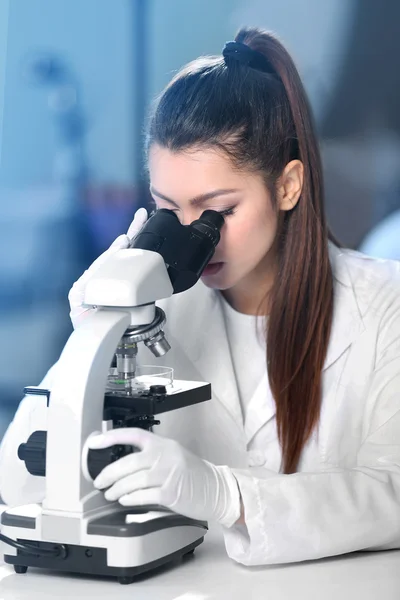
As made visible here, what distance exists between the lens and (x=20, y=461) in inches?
73.0

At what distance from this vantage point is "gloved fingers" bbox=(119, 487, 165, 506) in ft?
4.40

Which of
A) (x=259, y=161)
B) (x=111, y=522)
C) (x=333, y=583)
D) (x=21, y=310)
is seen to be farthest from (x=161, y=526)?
(x=21, y=310)

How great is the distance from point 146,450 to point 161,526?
5.2 inches

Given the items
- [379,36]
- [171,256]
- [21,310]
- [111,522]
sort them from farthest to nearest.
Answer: [21,310] → [379,36] → [171,256] → [111,522]

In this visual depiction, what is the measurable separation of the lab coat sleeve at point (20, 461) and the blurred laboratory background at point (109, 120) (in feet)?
5.52

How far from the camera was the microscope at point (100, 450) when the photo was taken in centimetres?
131

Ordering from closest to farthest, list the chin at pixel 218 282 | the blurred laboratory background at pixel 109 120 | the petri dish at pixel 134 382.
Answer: the petri dish at pixel 134 382
the chin at pixel 218 282
the blurred laboratory background at pixel 109 120

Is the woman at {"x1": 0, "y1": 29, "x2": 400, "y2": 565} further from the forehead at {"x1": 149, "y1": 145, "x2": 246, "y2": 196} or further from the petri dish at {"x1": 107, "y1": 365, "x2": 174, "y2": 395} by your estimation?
the petri dish at {"x1": 107, "y1": 365, "x2": 174, "y2": 395}

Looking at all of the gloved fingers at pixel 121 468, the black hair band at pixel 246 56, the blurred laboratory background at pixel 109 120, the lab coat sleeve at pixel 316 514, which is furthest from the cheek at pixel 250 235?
the blurred laboratory background at pixel 109 120

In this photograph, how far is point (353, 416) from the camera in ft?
6.47

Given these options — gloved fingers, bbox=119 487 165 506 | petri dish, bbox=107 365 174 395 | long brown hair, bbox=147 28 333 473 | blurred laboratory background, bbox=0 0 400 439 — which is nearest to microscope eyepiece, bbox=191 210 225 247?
long brown hair, bbox=147 28 333 473

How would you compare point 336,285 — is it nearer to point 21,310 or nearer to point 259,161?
point 259,161

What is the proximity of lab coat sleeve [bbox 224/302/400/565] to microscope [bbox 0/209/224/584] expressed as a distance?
11 cm

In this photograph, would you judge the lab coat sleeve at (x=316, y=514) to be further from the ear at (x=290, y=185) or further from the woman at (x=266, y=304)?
the ear at (x=290, y=185)
